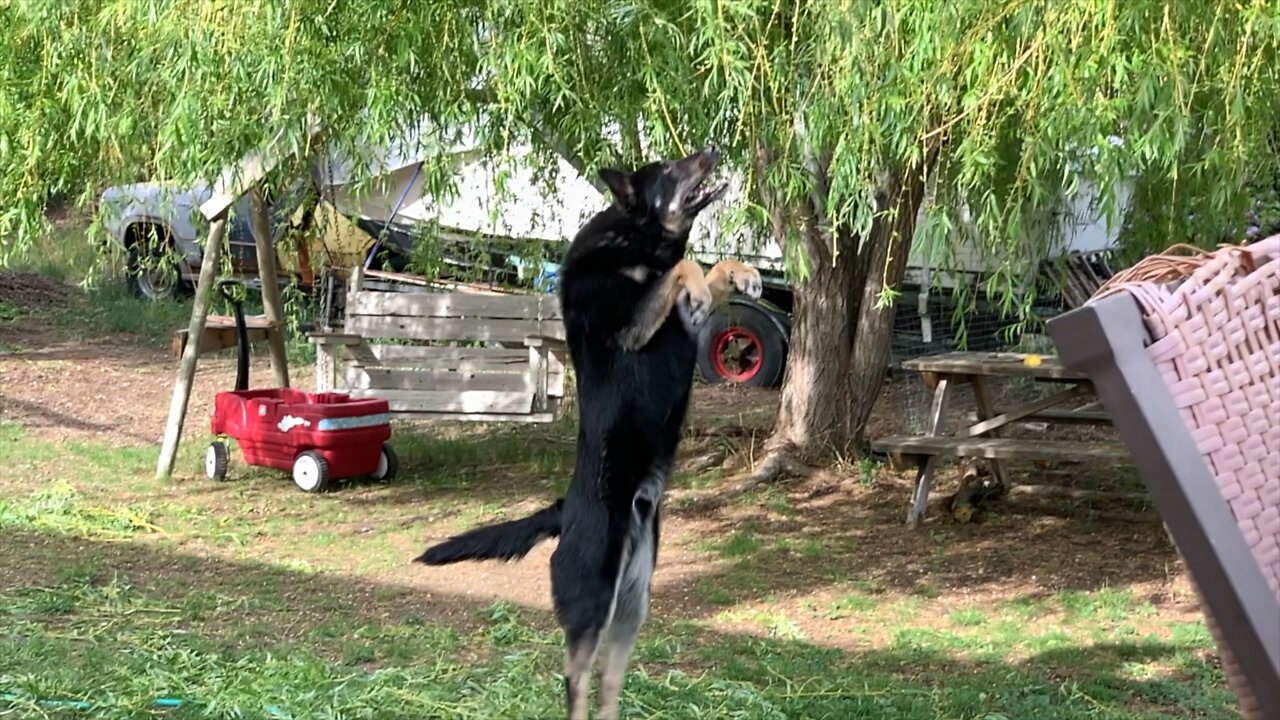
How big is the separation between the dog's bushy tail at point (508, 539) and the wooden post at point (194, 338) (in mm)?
4328

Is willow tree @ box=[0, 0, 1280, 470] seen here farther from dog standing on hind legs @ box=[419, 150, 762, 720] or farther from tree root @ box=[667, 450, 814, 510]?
tree root @ box=[667, 450, 814, 510]

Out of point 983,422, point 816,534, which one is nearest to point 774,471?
point 816,534

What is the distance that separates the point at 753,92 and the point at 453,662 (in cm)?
238

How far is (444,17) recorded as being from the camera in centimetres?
414

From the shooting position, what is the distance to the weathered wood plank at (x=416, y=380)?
8.16m

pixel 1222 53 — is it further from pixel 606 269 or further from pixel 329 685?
pixel 329 685

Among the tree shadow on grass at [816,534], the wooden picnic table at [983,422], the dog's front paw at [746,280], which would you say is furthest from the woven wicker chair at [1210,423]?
the wooden picnic table at [983,422]

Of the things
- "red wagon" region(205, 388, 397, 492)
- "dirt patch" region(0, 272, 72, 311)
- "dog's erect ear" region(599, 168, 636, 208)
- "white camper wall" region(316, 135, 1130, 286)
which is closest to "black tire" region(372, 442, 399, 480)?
"red wagon" region(205, 388, 397, 492)

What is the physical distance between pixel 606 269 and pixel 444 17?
4.58 feet

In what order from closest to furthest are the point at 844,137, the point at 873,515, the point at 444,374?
the point at 844,137 → the point at 873,515 → the point at 444,374

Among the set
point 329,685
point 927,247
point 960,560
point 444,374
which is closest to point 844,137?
point 927,247

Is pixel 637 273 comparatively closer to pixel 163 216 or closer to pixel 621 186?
pixel 621 186

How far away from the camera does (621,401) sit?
10.6 feet

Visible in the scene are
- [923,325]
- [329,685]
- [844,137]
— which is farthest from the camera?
[923,325]
